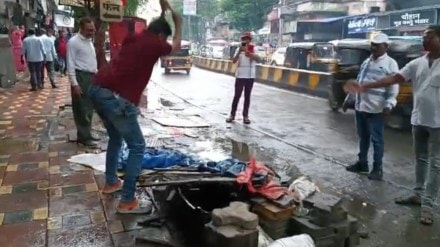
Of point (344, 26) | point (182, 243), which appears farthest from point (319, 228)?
point (344, 26)

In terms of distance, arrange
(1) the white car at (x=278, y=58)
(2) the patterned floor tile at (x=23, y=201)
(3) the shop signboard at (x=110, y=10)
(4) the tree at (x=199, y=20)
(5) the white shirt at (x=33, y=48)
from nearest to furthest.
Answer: (2) the patterned floor tile at (x=23, y=201) → (3) the shop signboard at (x=110, y=10) → (5) the white shirt at (x=33, y=48) → (1) the white car at (x=278, y=58) → (4) the tree at (x=199, y=20)

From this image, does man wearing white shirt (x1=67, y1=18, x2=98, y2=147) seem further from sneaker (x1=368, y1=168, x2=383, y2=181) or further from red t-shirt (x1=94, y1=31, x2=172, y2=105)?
sneaker (x1=368, y1=168, x2=383, y2=181)

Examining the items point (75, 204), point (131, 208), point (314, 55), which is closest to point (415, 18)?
point (314, 55)

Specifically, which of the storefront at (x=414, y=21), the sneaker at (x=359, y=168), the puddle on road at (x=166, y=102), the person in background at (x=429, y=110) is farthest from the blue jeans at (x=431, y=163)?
the storefront at (x=414, y=21)

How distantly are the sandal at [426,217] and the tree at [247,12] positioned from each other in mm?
45260

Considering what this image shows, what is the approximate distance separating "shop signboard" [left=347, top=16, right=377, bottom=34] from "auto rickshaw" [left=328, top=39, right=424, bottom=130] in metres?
15.9

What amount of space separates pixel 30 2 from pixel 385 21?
1959 cm

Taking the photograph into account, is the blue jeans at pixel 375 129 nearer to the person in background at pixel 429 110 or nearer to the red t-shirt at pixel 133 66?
the person in background at pixel 429 110

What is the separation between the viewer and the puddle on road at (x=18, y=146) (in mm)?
6070

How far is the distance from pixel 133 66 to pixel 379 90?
3.27 meters

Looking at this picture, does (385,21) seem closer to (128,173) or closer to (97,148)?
Answer: (97,148)

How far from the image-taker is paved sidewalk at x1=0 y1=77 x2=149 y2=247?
11.4ft

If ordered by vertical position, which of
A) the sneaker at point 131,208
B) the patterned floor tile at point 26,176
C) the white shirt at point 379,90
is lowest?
the patterned floor tile at point 26,176

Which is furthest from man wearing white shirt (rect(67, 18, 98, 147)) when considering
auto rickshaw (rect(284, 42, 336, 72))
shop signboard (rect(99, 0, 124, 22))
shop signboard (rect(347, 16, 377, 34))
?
shop signboard (rect(347, 16, 377, 34))
